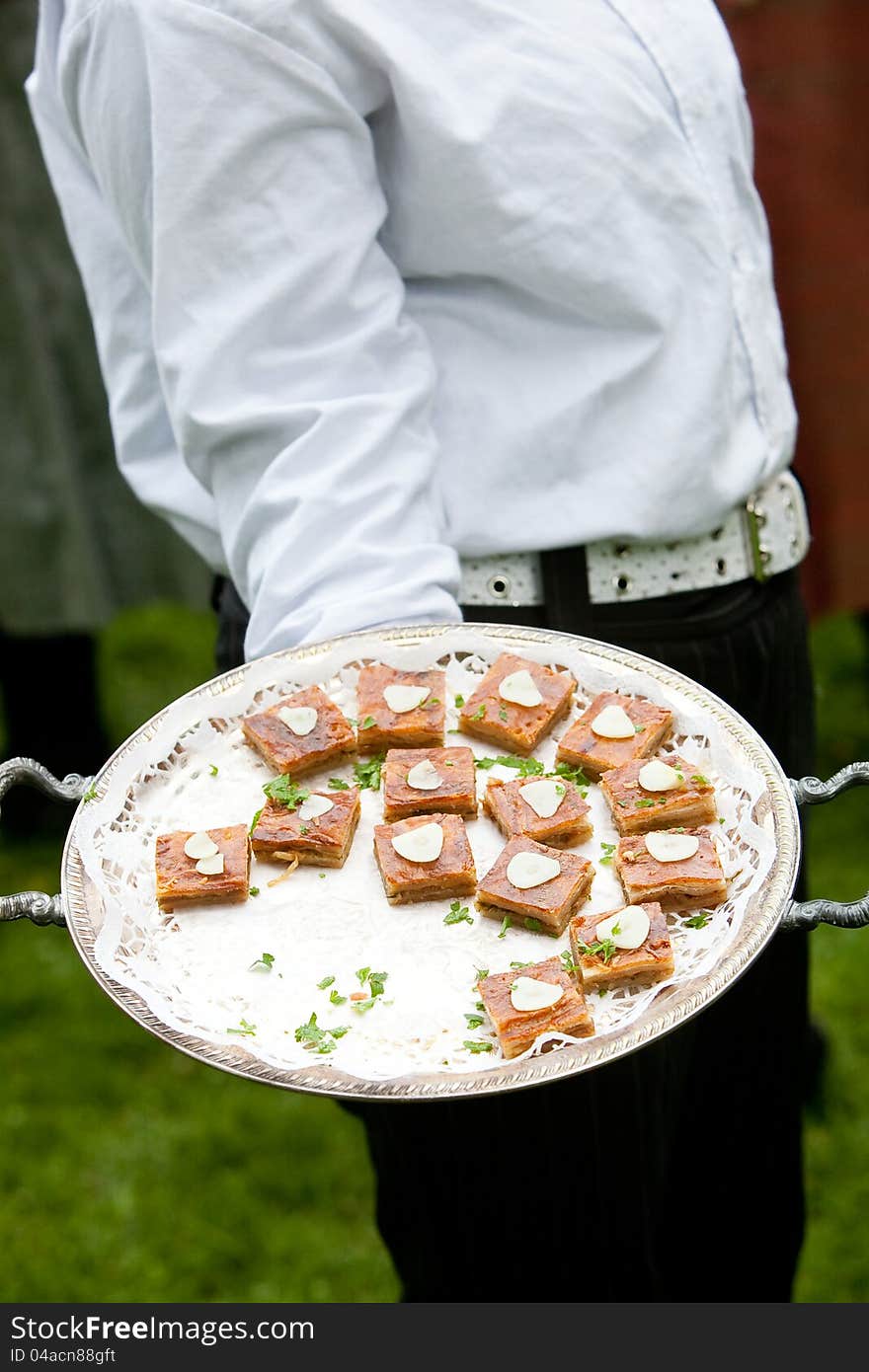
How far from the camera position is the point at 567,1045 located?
104 centimetres

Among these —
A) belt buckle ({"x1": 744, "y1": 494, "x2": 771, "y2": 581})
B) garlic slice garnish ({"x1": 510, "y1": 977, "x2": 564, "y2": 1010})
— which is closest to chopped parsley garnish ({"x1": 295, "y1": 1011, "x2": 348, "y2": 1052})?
garlic slice garnish ({"x1": 510, "y1": 977, "x2": 564, "y2": 1010})

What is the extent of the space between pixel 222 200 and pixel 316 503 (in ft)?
0.99

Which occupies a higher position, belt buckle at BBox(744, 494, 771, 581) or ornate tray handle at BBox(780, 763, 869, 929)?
ornate tray handle at BBox(780, 763, 869, 929)

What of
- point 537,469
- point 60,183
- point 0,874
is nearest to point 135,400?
point 60,183

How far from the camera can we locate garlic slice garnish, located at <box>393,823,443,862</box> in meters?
1.22

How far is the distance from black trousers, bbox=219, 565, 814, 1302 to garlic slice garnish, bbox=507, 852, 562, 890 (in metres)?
0.33

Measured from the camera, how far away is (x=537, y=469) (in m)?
1.47

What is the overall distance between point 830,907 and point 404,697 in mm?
501

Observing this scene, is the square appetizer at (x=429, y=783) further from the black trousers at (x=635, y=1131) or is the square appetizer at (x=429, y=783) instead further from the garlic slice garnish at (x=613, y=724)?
the black trousers at (x=635, y=1131)

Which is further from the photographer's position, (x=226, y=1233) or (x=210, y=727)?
(x=226, y=1233)

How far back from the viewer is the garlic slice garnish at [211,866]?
119 centimetres

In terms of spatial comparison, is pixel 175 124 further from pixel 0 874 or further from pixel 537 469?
pixel 0 874

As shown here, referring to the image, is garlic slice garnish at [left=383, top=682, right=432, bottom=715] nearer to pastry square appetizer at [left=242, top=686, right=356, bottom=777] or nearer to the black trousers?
pastry square appetizer at [left=242, top=686, right=356, bottom=777]

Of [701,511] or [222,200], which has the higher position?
[222,200]
